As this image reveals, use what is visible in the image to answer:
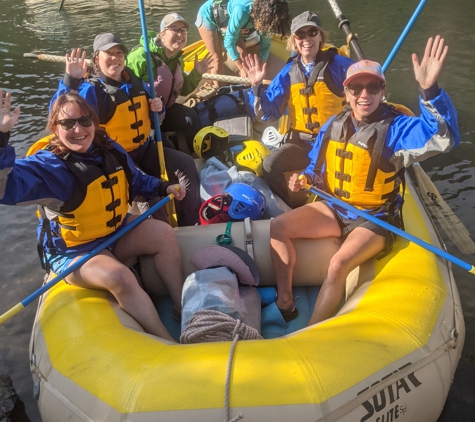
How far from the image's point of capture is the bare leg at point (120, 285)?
2.47 m

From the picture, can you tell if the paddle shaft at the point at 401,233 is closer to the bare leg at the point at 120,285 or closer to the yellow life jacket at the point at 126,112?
the bare leg at the point at 120,285

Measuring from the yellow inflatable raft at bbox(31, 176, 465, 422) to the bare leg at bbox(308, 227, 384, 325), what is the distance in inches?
4.2

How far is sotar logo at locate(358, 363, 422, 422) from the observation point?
199 cm

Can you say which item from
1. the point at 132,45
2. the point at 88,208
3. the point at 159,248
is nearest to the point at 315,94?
the point at 159,248

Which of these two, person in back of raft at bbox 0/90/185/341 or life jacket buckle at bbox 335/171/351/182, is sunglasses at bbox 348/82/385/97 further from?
person in back of raft at bbox 0/90/185/341

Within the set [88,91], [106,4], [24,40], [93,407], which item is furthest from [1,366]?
[106,4]

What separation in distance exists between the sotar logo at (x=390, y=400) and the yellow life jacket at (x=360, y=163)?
97 centimetres

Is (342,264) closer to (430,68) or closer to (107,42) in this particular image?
(430,68)

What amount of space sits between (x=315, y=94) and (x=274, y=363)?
2057 mm

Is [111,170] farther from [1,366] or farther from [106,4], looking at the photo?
[106,4]

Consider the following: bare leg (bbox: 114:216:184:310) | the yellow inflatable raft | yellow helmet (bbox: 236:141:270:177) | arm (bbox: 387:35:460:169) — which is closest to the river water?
the yellow inflatable raft

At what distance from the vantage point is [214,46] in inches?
217

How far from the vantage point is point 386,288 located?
243cm

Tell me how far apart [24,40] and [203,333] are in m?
8.74
